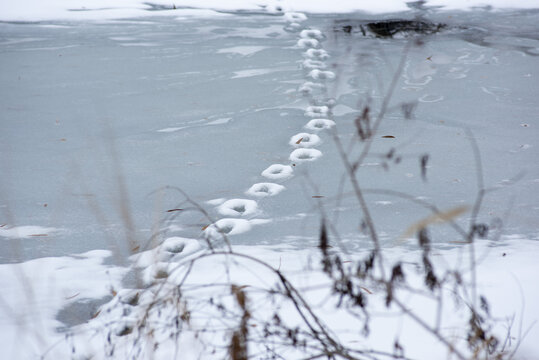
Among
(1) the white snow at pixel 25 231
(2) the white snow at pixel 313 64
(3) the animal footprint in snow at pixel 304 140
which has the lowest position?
(3) the animal footprint in snow at pixel 304 140

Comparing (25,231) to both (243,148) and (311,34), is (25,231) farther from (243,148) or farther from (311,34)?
(311,34)

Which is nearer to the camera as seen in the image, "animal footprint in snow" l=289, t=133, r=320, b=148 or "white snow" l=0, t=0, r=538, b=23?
"animal footprint in snow" l=289, t=133, r=320, b=148

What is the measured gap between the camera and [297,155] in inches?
74.0

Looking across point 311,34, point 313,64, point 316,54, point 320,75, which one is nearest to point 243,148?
point 320,75

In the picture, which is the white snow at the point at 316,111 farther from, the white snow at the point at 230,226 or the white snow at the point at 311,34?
the white snow at the point at 311,34

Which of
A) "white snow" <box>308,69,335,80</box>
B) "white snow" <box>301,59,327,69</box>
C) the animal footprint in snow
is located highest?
"white snow" <box>301,59,327,69</box>

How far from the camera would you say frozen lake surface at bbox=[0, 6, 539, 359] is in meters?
1.33

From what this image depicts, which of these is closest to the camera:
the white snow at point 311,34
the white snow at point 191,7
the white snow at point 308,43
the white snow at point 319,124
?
the white snow at point 319,124

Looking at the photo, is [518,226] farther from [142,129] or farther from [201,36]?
[201,36]

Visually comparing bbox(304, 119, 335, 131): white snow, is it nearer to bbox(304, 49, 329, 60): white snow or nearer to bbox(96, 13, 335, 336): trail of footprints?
bbox(96, 13, 335, 336): trail of footprints

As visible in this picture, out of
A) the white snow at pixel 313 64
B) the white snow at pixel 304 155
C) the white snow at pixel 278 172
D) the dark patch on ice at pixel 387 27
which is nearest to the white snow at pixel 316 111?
the white snow at pixel 304 155

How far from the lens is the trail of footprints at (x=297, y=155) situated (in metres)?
1.44

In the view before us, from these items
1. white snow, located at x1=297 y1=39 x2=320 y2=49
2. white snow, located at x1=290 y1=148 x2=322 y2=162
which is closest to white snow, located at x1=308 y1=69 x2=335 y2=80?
white snow, located at x1=297 y1=39 x2=320 y2=49

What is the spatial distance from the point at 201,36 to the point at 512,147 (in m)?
2.44
